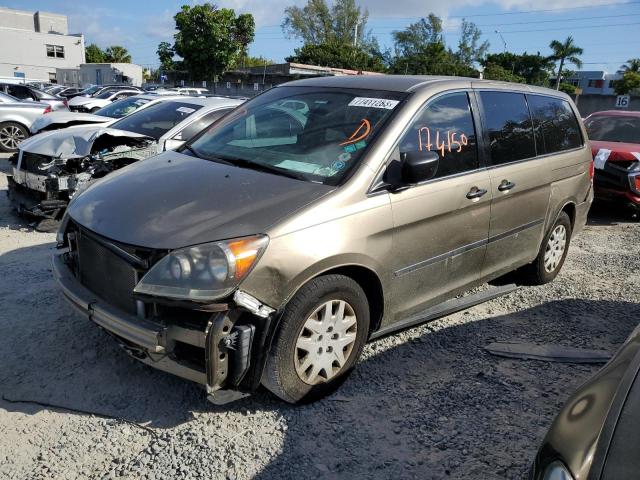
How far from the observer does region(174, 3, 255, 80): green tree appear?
39969 mm

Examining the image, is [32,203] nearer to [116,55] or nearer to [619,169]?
[619,169]

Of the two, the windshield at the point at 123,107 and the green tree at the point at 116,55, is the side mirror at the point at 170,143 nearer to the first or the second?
the windshield at the point at 123,107

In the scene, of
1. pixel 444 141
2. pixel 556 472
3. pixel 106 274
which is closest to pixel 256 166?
pixel 106 274

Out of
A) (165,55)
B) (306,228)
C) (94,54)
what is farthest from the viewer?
(94,54)

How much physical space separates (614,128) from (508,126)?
5.97 m

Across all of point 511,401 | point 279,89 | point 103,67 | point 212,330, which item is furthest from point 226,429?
point 103,67

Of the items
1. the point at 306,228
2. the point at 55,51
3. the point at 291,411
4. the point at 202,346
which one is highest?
the point at 55,51

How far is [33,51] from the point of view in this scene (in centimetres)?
6425

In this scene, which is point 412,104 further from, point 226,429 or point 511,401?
point 226,429

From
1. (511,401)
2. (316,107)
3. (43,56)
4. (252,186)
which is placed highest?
(43,56)

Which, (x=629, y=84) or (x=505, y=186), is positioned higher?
(x=629, y=84)

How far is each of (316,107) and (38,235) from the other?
3.81m

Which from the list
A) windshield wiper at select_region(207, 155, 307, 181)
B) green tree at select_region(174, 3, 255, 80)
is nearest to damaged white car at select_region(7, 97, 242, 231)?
windshield wiper at select_region(207, 155, 307, 181)

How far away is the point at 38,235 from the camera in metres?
5.86
